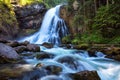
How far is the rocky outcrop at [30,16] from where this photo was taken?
27188mm

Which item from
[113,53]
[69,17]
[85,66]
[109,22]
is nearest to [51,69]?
[85,66]

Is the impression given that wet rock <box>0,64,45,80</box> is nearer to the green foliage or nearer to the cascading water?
the cascading water

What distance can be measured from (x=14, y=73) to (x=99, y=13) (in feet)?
42.9

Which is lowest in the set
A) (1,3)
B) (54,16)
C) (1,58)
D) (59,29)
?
(1,58)

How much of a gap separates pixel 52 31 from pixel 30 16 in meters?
5.23

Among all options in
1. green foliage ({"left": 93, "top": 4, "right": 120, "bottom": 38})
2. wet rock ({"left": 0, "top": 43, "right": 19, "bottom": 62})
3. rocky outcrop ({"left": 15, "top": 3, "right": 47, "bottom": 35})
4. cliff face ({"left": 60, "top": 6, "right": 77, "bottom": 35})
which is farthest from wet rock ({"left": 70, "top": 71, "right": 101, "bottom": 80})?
rocky outcrop ({"left": 15, "top": 3, "right": 47, "bottom": 35})

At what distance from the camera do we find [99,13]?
19.6 metres

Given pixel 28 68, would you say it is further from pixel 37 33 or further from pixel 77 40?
pixel 37 33

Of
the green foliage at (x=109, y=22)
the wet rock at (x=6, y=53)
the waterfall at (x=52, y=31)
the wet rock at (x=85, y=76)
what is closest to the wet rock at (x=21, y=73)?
the wet rock at (x=85, y=76)

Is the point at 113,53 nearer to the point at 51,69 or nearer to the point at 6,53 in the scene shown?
the point at 51,69

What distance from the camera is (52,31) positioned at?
2367 cm

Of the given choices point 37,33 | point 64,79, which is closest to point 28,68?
point 64,79

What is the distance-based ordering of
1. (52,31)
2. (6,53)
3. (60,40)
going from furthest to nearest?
(52,31), (60,40), (6,53)

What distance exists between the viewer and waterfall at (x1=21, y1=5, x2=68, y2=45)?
22.6 metres
